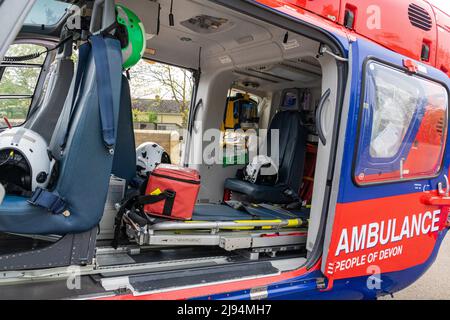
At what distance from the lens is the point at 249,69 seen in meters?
3.85

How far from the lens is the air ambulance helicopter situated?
1.82 m

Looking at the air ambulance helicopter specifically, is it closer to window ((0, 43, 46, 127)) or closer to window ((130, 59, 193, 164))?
window ((0, 43, 46, 127))

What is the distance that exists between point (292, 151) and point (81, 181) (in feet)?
8.65

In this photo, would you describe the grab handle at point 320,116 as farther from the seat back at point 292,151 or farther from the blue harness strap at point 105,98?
the seat back at point 292,151

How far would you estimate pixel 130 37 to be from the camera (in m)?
2.14

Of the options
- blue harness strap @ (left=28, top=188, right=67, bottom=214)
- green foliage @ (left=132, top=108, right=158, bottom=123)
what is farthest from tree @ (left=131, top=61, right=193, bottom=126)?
blue harness strap @ (left=28, top=188, right=67, bottom=214)

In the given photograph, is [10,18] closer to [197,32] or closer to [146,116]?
[197,32]

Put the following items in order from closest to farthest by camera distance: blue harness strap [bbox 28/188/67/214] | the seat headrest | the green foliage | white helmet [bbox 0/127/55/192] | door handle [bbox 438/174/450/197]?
blue harness strap [bbox 28/188/67/214], white helmet [bbox 0/127/55/192], door handle [bbox 438/174/450/197], the seat headrest, the green foliage

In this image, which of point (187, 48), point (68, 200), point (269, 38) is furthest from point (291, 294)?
point (187, 48)

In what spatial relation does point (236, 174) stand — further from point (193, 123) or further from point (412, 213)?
point (412, 213)

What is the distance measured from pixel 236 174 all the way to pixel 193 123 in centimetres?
75

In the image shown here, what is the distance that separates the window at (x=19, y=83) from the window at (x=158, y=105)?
4672mm

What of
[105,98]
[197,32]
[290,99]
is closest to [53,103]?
[105,98]

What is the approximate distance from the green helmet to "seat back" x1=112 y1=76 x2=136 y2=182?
0.50m
